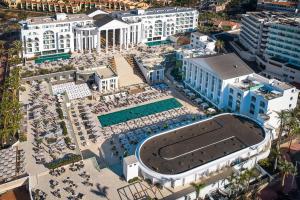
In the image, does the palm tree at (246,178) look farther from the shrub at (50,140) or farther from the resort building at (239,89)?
the shrub at (50,140)

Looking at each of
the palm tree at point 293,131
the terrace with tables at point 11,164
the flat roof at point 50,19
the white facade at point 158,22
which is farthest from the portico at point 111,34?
the palm tree at point 293,131

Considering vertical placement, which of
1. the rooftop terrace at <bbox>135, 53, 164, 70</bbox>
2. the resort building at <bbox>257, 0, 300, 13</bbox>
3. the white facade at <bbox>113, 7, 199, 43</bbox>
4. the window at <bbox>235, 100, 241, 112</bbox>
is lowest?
the window at <bbox>235, 100, 241, 112</bbox>

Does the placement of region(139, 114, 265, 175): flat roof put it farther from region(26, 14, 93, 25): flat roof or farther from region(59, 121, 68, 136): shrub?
region(26, 14, 93, 25): flat roof

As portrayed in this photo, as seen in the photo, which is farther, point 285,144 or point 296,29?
point 296,29

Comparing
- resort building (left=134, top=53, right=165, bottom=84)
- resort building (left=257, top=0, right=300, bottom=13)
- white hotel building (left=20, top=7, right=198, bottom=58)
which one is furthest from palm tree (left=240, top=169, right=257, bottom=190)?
resort building (left=257, top=0, right=300, bottom=13)

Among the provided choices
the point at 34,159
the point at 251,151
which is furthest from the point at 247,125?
the point at 34,159

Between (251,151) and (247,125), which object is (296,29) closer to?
Result: (247,125)

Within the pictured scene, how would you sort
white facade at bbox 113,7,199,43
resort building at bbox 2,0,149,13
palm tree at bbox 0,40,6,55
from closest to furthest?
palm tree at bbox 0,40,6,55 → white facade at bbox 113,7,199,43 → resort building at bbox 2,0,149,13

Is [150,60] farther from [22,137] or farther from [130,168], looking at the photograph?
[130,168]
